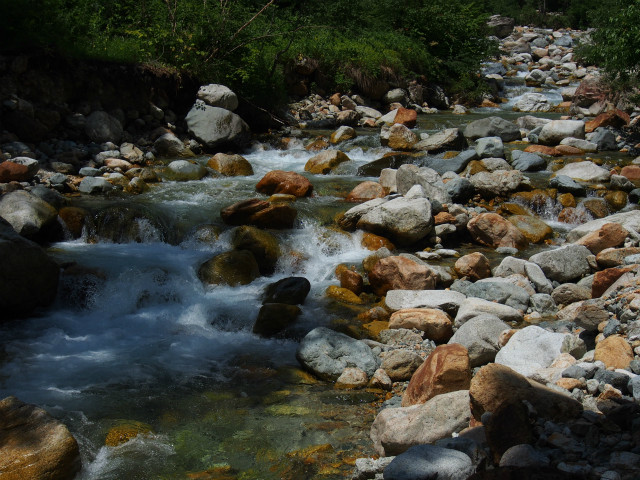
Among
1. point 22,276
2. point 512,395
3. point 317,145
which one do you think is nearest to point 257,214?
point 22,276

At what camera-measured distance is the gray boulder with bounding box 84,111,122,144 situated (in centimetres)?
1176

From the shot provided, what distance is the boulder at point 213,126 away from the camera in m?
12.9

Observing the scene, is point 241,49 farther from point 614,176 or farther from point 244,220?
point 614,176

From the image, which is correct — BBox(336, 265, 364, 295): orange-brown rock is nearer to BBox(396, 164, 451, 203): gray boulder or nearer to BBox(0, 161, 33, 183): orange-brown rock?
BBox(396, 164, 451, 203): gray boulder

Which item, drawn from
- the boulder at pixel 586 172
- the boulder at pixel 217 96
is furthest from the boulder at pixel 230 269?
the boulder at pixel 217 96

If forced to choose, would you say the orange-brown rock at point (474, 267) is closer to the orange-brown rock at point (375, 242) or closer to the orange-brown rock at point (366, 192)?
the orange-brown rock at point (375, 242)

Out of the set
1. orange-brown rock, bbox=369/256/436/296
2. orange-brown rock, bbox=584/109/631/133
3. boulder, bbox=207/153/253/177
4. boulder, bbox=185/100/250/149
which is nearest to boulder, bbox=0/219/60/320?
orange-brown rock, bbox=369/256/436/296

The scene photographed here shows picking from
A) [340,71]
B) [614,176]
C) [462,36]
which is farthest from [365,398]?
[462,36]

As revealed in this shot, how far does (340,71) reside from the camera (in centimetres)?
1775

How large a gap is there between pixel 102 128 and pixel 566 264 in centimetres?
918

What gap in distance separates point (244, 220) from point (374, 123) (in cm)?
822

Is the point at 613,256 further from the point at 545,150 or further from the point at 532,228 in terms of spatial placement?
the point at 545,150

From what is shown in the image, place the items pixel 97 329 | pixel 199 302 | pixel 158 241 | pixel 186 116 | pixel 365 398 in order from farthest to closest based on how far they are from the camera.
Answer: pixel 186 116 < pixel 158 241 < pixel 199 302 < pixel 97 329 < pixel 365 398

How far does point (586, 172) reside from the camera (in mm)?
10617
